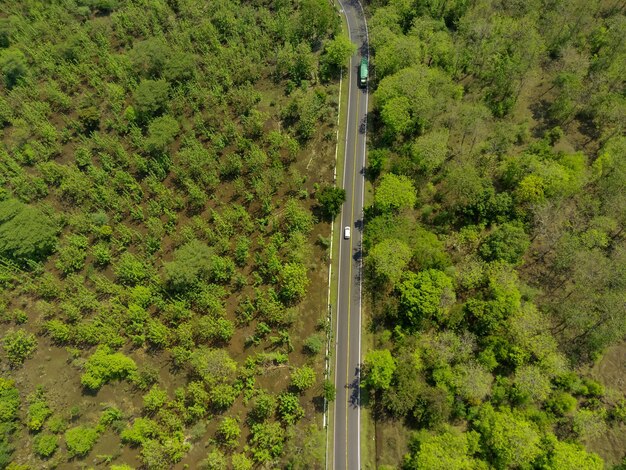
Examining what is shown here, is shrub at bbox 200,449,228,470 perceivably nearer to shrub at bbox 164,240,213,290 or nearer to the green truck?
shrub at bbox 164,240,213,290

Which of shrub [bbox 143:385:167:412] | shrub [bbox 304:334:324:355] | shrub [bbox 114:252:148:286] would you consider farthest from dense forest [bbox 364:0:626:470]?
shrub [bbox 114:252:148:286]

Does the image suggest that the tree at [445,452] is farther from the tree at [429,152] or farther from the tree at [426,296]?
the tree at [429,152]

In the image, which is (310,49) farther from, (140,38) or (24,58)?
(24,58)

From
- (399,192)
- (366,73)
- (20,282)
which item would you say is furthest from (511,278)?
(20,282)

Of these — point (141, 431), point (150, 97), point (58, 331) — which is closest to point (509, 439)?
point (141, 431)

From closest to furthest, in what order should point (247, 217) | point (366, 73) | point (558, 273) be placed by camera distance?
point (558, 273)
point (247, 217)
point (366, 73)

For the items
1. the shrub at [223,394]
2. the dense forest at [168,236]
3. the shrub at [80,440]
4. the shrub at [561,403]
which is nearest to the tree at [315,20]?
the dense forest at [168,236]
